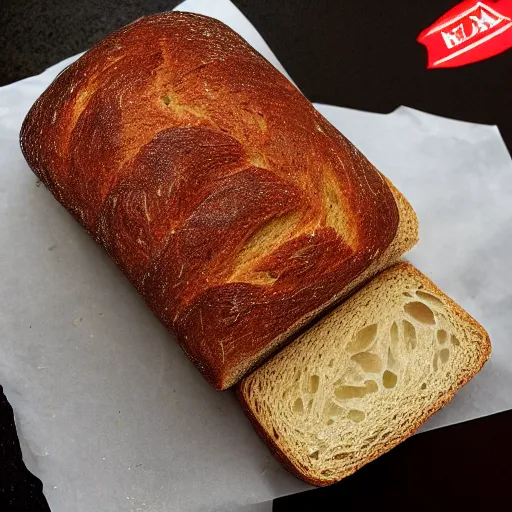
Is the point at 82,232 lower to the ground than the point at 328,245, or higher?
lower

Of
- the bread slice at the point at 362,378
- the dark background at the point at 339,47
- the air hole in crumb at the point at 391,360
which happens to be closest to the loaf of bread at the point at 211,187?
the bread slice at the point at 362,378

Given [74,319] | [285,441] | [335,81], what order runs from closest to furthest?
[285,441] → [74,319] → [335,81]

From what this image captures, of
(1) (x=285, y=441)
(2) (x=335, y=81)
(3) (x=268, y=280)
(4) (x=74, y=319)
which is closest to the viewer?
(3) (x=268, y=280)

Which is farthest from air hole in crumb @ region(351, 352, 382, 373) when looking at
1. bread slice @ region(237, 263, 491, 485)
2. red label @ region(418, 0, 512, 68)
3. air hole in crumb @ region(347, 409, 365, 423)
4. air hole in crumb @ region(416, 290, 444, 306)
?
red label @ region(418, 0, 512, 68)

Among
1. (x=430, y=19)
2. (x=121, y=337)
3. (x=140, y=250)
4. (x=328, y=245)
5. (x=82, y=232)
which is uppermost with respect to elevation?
(x=430, y=19)

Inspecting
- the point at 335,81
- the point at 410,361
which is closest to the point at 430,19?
the point at 335,81

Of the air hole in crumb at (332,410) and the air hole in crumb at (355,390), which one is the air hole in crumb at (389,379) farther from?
the air hole in crumb at (332,410)

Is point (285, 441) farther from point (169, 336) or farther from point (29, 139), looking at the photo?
point (29, 139)

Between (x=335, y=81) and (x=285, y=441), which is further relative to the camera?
(x=335, y=81)
